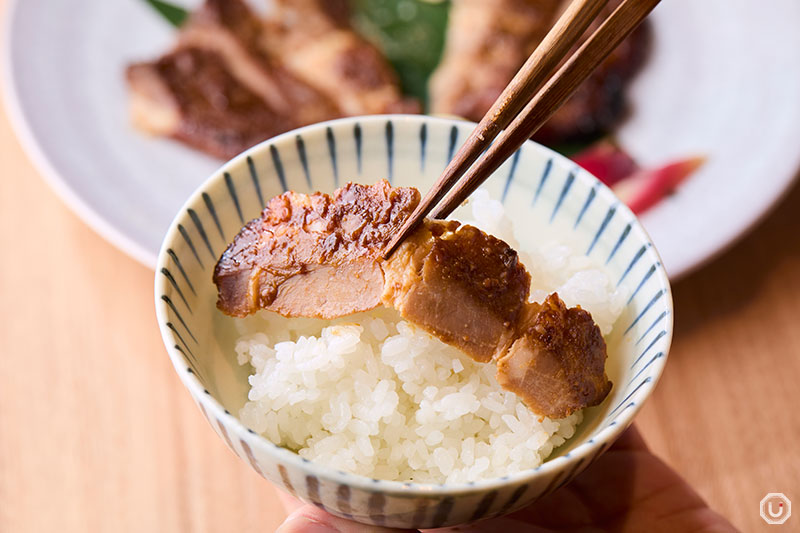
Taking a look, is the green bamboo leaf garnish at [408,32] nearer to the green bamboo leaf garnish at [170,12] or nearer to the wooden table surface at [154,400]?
the green bamboo leaf garnish at [170,12]

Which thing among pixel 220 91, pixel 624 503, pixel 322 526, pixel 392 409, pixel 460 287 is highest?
pixel 220 91

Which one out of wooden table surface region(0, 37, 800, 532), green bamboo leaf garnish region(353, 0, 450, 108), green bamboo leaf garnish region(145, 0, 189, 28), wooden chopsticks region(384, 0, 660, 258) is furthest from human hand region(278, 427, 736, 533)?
green bamboo leaf garnish region(145, 0, 189, 28)

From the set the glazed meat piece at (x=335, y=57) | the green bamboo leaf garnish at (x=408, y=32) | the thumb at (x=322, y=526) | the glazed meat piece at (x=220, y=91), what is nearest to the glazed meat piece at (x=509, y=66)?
the green bamboo leaf garnish at (x=408, y=32)

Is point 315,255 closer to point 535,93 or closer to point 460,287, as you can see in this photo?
point 460,287

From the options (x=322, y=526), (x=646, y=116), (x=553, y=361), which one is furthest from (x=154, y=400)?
(x=646, y=116)

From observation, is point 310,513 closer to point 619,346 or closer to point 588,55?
point 619,346
